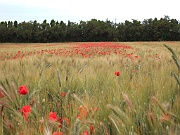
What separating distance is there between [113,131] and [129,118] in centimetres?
14

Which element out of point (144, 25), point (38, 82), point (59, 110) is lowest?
point (59, 110)

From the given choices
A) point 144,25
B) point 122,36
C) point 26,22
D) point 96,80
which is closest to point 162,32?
point 144,25

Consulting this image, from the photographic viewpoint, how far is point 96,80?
1.81m

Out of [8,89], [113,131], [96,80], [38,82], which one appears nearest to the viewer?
[113,131]

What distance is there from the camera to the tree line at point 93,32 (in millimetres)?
48562

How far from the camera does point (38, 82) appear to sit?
162 centimetres

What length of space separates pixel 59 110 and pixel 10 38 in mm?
54430

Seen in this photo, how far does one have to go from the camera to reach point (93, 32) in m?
49.7

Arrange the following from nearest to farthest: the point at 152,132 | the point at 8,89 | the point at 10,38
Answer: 1. the point at 152,132
2. the point at 8,89
3. the point at 10,38

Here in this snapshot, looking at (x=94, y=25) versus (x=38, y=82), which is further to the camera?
(x=94, y=25)

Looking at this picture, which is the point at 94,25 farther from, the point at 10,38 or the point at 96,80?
the point at 96,80

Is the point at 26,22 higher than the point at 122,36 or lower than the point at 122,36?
higher

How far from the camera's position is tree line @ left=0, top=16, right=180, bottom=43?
48.6 m

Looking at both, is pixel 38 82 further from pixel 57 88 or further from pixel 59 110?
pixel 59 110
